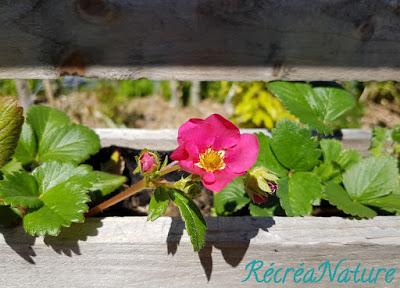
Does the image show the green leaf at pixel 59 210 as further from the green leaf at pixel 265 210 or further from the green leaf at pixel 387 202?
the green leaf at pixel 387 202

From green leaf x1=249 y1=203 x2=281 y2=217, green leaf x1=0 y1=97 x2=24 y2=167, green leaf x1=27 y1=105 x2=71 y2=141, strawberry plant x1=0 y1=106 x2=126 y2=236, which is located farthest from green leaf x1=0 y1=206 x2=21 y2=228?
green leaf x1=249 y1=203 x2=281 y2=217

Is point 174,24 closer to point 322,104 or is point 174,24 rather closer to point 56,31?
point 56,31

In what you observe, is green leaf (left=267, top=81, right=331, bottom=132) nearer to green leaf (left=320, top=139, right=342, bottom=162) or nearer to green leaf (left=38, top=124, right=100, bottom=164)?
green leaf (left=320, top=139, right=342, bottom=162)

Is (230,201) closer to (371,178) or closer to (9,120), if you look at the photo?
(371,178)

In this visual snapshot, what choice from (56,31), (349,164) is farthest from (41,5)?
(349,164)

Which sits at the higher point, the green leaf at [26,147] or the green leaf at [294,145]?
the green leaf at [294,145]

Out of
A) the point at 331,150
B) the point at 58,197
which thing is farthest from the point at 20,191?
the point at 331,150

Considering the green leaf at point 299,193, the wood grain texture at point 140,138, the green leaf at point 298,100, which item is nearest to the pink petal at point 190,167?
the green leaf at point 299,193
